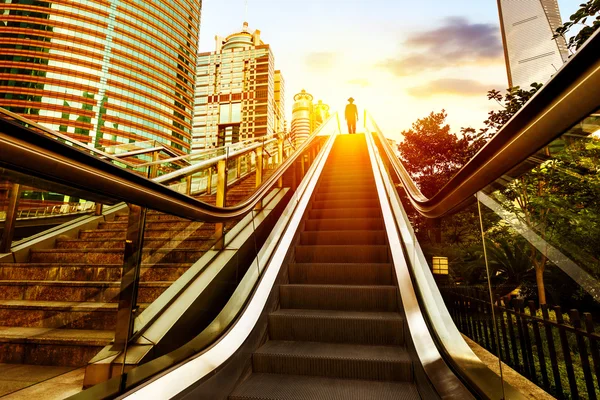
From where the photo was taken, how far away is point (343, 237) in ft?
13.3

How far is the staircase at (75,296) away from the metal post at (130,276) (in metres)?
0.03

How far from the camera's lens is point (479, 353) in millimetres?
1513

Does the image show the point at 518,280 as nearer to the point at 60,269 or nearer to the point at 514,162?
the point at 514,162

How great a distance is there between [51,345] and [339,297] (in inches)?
80.8

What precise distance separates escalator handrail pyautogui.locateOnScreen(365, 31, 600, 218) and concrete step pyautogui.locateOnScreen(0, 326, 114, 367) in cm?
175

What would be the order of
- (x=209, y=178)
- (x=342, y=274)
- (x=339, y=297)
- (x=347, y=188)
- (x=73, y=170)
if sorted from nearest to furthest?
(x=73, y=170) → (x=339, y=297) → (x=342, y=274) → (x=209, y=178) → (x=347, y=188)

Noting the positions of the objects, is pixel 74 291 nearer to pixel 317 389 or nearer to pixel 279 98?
pixel 317 389

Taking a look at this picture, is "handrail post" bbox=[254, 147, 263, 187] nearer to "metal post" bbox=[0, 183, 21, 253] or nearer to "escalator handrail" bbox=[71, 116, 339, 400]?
"escalator handrail" bbox=[71, 116, 339, 400]

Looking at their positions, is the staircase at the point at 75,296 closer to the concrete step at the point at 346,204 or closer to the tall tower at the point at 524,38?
the concrete step at the point at 346,204

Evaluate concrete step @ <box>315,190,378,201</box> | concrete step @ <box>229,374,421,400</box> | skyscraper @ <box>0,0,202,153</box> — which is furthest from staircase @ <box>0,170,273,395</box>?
skyscraper @ <box>0,0,202,153</box>

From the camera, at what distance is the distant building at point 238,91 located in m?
109

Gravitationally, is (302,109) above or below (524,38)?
above

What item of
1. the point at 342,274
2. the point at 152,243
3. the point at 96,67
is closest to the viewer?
the point at 152,243

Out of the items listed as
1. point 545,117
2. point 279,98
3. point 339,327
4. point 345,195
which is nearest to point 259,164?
point 345,195
